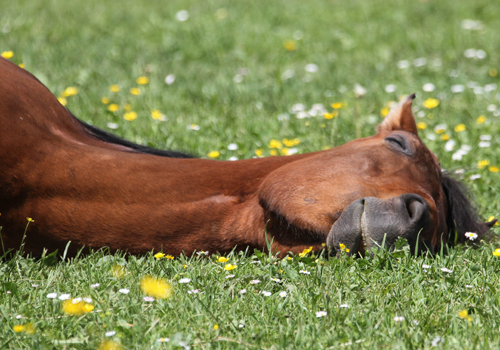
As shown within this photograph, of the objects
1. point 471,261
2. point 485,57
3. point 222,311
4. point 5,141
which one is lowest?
point 485,57

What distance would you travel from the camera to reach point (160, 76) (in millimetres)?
7027

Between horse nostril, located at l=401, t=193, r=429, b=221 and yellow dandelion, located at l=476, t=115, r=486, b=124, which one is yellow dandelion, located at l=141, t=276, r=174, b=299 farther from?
yellow dandelion, located at l=476, t=115, r=486, b=124

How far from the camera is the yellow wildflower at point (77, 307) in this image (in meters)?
2.30

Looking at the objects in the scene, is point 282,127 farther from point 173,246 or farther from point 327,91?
point 173,246

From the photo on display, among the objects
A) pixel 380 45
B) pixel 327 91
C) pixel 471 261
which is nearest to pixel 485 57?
pixel 380 45

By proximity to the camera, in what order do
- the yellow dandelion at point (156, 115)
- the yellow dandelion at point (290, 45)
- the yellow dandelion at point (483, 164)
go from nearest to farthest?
the yellow dandelion at point (483, 164) < the yellow dandelion at point (156, 115) < the yellow dandelion at point (290, 45)

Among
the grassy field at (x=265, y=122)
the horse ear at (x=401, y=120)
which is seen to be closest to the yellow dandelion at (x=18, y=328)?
the grassy field at (x=265, y=122)

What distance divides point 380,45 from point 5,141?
21.2 feet

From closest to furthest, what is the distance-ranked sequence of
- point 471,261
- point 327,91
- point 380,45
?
point 471,261, point 327,91, point 380,45

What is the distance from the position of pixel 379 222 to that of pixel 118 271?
117 centimetres

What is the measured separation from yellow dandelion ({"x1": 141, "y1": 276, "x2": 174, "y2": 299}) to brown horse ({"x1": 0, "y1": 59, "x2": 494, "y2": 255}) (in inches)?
11.0

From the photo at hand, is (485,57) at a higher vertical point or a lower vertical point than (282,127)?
lower

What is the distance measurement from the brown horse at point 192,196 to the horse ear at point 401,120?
283 millimetres

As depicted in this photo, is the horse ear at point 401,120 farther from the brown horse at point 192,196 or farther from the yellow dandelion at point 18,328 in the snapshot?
the yellow dandelion at point 18,328
